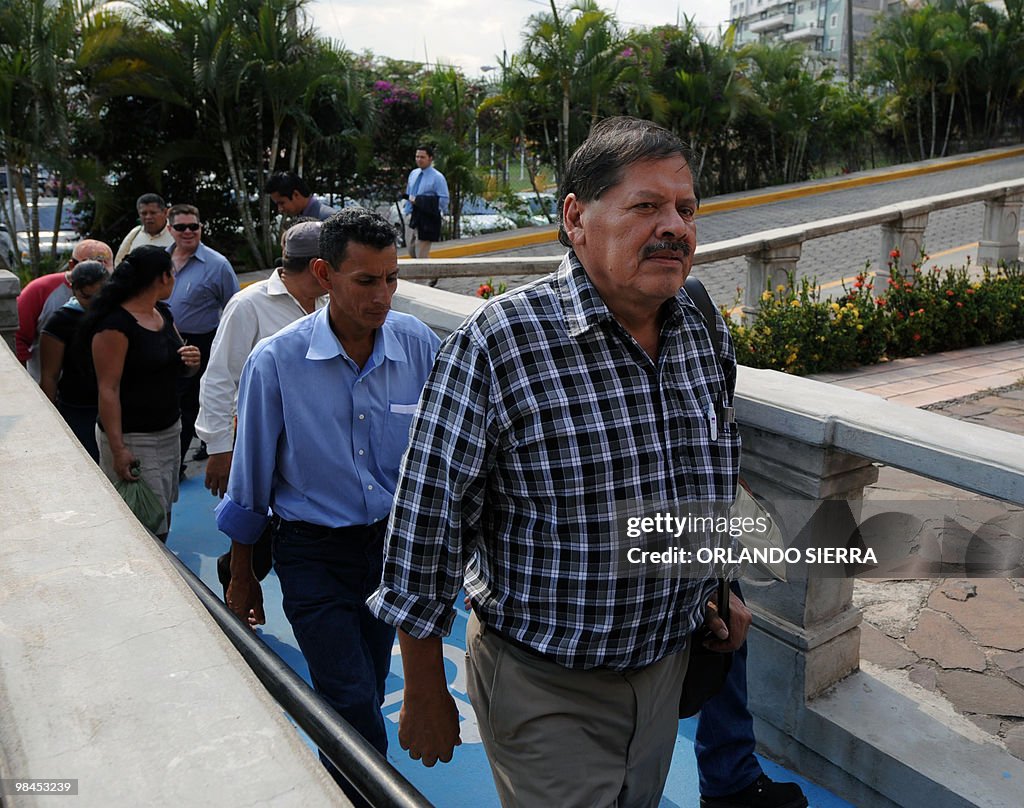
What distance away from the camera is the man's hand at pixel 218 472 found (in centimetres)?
382

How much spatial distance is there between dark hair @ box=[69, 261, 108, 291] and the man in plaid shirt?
3.53m

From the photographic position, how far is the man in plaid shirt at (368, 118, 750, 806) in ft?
6.42

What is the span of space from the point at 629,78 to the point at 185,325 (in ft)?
45.6

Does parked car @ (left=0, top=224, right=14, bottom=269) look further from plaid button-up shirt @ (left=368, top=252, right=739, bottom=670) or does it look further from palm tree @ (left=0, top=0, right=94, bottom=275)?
plaid button-up shirt @ (left=368, top=252, right=739, bottom=670)

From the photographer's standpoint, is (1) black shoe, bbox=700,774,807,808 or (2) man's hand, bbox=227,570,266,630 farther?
(2) man's hand, bbox=227,570,266,630

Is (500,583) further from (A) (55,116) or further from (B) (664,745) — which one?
(A) (55,116)

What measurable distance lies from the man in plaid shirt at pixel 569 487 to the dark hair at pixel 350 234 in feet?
3.14

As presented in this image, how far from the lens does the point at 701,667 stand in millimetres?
2295

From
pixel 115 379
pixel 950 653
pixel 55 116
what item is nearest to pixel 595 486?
pixel 950 653

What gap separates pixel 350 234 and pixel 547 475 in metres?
1.30

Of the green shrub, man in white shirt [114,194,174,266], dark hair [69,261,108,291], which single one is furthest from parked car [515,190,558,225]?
dark hair [69,261,108,291]

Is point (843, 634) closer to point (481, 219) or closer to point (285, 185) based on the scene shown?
point (285, 185)

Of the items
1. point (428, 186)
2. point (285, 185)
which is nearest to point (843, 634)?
point (285, 185)

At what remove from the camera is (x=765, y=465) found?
118 inches
